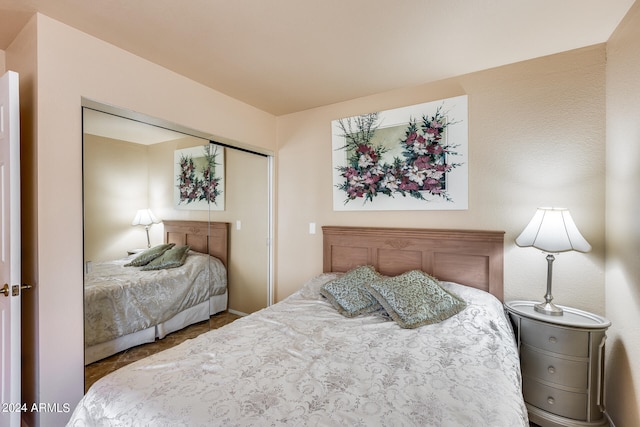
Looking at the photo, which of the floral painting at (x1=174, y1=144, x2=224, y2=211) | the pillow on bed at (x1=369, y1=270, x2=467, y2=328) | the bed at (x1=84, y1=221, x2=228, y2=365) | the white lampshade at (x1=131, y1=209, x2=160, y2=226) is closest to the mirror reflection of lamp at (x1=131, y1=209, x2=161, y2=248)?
the white lampshade at (x1=131, y1=209, x2=160, y2=226)

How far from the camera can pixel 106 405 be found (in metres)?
1.11

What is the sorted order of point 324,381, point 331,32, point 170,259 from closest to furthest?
point 324,381
point 331,32
point 170,259

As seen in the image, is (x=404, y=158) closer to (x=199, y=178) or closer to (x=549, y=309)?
(x=549, y=309)

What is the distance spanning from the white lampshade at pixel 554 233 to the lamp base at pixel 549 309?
38 centimetres

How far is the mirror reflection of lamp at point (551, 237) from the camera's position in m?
1.78

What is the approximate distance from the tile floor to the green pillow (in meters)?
0.56

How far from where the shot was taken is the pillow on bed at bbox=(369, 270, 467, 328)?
6.00 ft

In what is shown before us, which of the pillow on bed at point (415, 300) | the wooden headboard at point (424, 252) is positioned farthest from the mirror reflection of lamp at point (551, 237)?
the pillow on bed at point (415, 300)

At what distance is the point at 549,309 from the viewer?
1.85m

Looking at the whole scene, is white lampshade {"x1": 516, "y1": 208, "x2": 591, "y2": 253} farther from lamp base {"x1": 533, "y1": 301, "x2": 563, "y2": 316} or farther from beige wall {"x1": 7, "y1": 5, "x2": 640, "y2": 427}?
lamp base {"x1": 533, "y1": 301, "x2": 563, "y2": 316}

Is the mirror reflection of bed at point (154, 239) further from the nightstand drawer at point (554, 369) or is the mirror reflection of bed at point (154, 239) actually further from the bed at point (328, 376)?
the nightstand drawer at point (554, 369)

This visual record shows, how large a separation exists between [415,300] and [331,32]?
1.78 metres

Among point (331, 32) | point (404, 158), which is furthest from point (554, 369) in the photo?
point (331, 32)

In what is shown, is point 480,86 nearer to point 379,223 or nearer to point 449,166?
point 449,166
